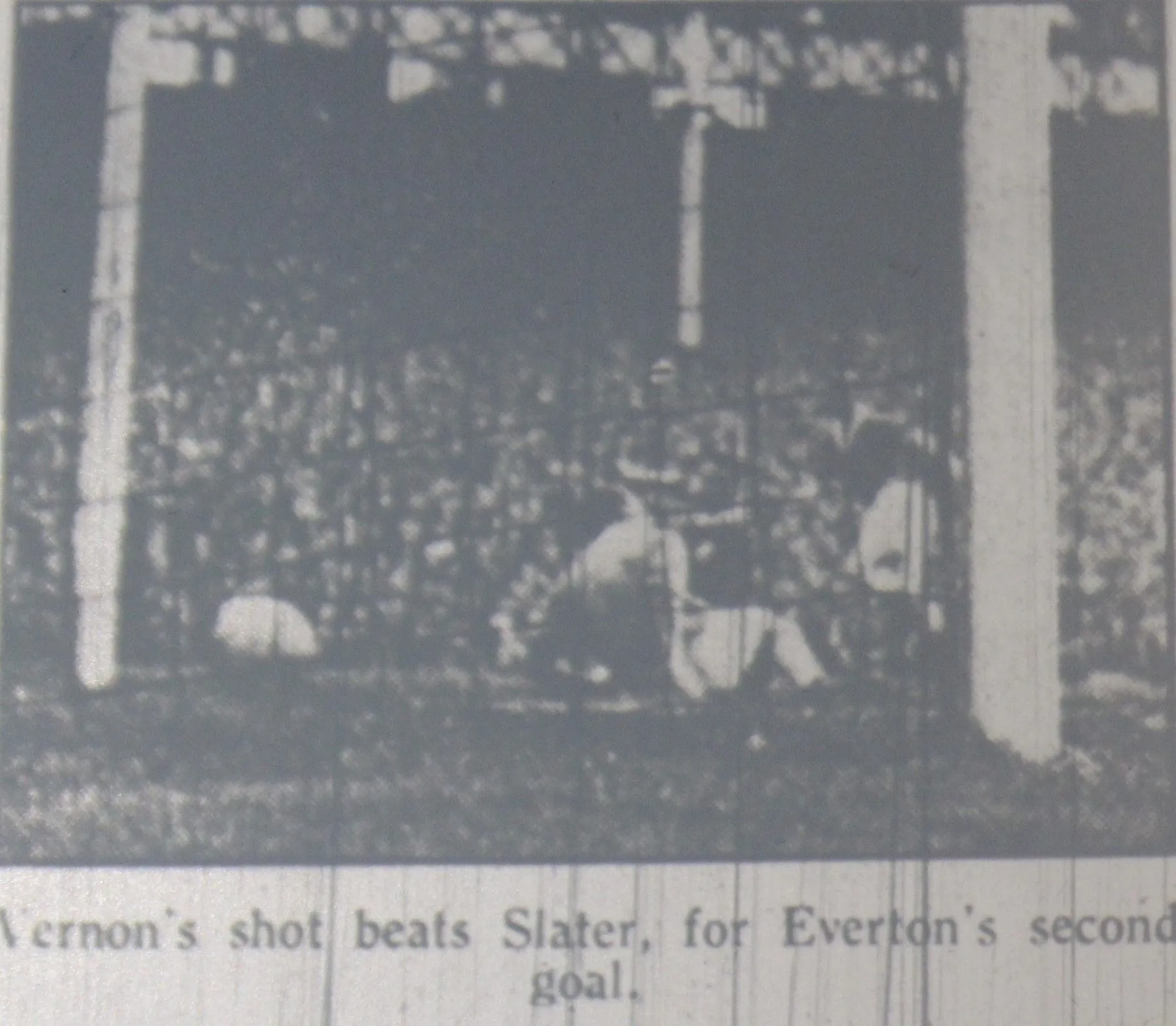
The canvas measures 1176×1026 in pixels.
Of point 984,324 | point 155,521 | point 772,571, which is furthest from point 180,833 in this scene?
point 984,324


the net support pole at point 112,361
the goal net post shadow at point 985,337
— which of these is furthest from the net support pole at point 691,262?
the net support pole at point 112,361

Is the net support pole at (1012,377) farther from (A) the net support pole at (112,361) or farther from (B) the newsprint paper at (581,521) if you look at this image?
(A) the net support pole at (112,361)

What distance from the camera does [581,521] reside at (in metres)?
0.51

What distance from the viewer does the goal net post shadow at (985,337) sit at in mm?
510

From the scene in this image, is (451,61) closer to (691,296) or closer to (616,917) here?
(691,296)

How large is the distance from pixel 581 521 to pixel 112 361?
0.17 meters

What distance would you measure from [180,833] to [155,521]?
0.11 meters

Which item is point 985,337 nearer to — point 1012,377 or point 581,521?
point 1012,377

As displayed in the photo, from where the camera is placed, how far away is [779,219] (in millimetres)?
522

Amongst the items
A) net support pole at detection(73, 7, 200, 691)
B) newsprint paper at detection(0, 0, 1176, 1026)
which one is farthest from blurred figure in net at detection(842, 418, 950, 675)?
net support pole at detection(73, 7, 200, 691)

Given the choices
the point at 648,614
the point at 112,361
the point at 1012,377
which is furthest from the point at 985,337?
the point at 112,361

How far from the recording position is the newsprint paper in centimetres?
50

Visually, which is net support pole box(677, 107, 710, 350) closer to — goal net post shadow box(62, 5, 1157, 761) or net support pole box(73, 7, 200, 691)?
goal net post shadow box(62, 5, 1157, 761)

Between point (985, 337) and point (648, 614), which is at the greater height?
point (985, 337)
